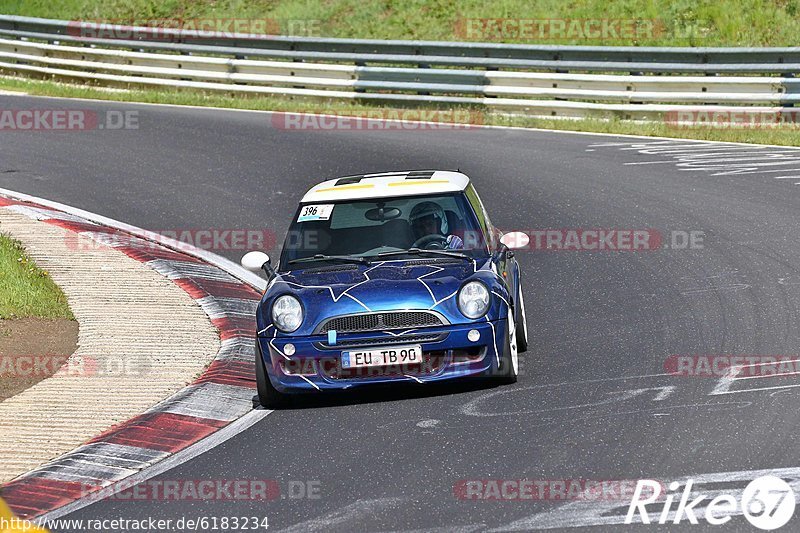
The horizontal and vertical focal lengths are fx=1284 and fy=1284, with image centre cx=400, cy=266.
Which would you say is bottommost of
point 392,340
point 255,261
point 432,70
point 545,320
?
point 545,320

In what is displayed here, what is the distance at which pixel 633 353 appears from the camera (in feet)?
29.3

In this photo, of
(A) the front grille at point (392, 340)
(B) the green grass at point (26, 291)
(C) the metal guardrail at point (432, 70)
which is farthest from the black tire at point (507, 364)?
(C) the metal guardrail at point (432, 70)

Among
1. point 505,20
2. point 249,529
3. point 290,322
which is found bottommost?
point 249,529

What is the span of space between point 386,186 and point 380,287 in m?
1.34

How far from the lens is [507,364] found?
822 centimetres

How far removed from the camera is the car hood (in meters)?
8.12

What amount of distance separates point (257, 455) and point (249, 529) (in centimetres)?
125

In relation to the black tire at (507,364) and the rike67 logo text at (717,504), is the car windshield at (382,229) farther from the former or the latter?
the rike67 logo text at (717,504)

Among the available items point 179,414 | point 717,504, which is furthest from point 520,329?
point 717,504

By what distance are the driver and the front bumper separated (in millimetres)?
1052

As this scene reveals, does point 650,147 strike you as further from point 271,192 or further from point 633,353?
point 633,353

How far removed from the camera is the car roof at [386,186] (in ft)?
30.4

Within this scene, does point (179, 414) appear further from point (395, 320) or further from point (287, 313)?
point (395, 320)

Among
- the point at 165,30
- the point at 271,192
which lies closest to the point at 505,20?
the point at 165,30
